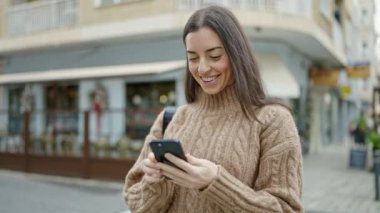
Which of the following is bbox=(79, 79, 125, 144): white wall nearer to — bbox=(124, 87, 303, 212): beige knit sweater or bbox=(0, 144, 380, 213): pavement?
bbox=(0, 144, 380, 213): pavement

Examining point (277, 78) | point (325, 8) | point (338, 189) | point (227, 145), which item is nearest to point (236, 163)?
point (227, 145)

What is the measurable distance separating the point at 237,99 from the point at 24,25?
565 inches

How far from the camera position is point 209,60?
1470 mm

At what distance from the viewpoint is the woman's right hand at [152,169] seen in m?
1.39

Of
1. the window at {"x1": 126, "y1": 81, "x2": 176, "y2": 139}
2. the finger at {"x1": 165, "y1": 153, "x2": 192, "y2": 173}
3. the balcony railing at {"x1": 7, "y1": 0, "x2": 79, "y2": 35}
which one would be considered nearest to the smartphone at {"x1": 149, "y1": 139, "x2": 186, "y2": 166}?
the finger at {"x1": 165, "y1": 153, "x2": 192, "y2": 173}

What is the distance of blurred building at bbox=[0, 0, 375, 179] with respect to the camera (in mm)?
10344

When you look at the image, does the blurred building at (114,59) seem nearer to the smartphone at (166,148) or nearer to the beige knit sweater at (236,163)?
the beige knit sweater at (236,163)

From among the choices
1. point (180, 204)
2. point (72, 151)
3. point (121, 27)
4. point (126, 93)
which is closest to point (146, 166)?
point (180, 204)

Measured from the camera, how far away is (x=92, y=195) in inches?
326

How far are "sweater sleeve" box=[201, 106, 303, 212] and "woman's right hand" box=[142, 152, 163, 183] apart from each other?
17 centimetres

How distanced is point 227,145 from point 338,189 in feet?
27.4

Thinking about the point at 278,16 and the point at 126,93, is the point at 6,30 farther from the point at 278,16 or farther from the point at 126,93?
the point at 278,16

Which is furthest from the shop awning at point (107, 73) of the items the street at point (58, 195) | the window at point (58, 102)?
the street at point (58, 195)

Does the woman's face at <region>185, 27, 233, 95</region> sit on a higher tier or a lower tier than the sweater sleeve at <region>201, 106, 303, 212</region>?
higher
